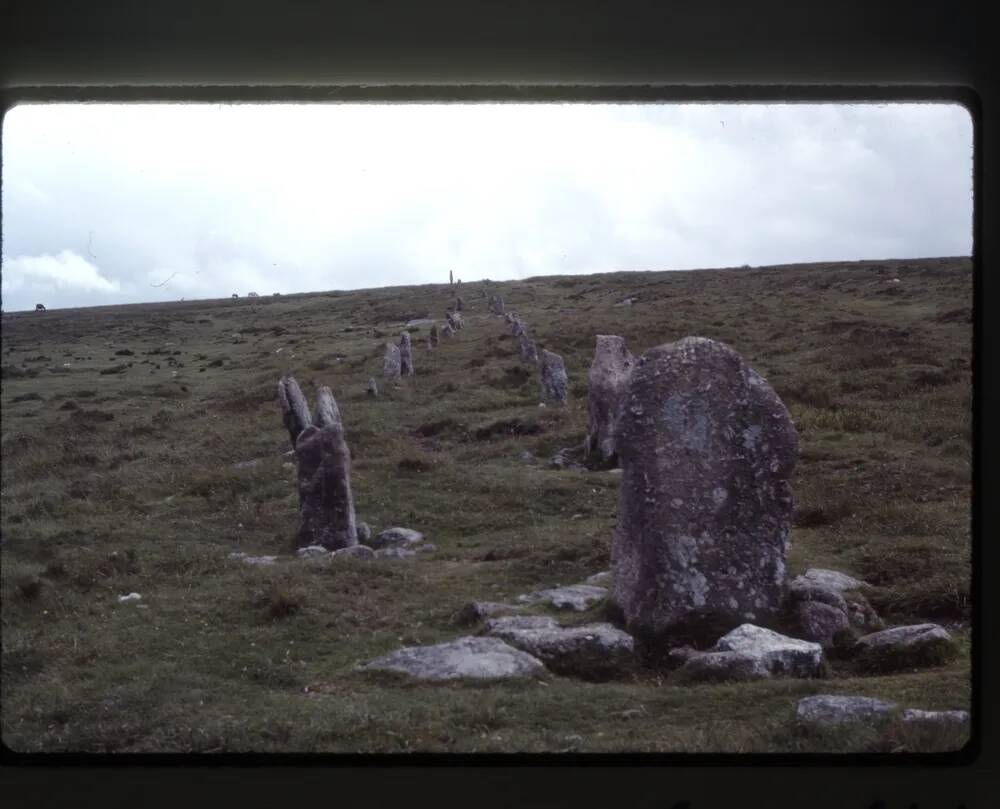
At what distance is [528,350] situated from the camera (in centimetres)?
961

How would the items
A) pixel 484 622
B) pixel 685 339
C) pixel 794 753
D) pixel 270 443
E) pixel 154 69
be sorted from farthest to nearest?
pixel 270 443 → pixel 685 339 → pixel 484 622 → pixel 154 69 → pixel 794 753

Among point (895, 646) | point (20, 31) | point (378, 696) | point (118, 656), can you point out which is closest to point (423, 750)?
point (378, 696)

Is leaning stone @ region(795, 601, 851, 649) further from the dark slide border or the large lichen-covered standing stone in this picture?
the dark slide border

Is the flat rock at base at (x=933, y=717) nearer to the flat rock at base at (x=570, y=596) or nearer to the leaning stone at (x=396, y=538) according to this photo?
the flat rock at base at (x=570, y=596)

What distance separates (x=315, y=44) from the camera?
6527 millimetres

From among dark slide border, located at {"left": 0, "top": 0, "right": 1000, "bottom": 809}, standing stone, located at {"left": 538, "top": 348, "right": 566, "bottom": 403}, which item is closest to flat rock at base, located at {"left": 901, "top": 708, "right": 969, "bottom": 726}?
dark slide border, located at {"left": 0, "top": 0, "right": 1000, "bottom": 809}

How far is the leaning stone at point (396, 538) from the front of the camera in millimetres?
8117

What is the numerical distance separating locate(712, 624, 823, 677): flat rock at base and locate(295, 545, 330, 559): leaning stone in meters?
3.68

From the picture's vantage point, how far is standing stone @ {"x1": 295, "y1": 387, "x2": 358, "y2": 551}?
27.9ft

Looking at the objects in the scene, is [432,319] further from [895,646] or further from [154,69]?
[895,646]

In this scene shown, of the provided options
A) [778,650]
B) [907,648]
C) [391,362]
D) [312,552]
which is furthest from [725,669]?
[391,362]

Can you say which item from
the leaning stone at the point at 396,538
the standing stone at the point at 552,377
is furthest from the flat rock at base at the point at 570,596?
the standing stone at the point at 552,377

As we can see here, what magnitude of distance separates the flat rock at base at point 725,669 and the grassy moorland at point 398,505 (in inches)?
4.0

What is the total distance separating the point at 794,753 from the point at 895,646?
134 cm
